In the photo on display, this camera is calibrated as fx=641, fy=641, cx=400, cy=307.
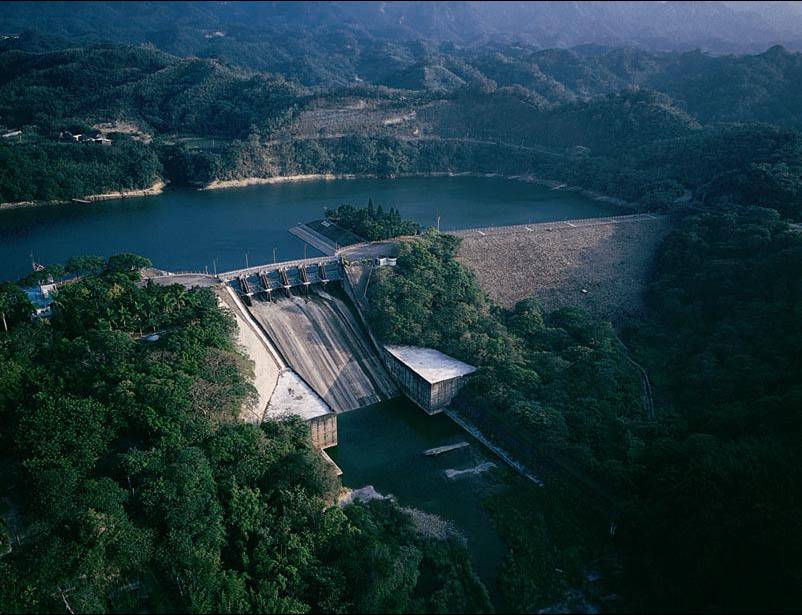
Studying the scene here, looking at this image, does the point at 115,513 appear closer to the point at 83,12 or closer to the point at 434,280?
the point at 434,280

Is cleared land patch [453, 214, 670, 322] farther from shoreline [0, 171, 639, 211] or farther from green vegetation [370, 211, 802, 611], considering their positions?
shoreline [0, 171, 639, 211]

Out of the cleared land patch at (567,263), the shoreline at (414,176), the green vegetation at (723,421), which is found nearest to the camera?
the green vegetation at (723,421)

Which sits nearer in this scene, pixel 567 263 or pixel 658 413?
pixel 658 413

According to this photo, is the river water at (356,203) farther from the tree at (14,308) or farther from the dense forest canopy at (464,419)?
the tree at (14,308)

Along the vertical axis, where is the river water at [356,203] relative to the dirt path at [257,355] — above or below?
Result: below

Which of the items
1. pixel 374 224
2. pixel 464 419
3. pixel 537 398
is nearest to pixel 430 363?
pixel 464 419

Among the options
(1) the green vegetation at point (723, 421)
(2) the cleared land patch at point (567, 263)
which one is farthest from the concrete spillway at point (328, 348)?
(1) the green vegetation at point (723, 421)

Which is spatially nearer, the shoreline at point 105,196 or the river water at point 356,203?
the river water at point 356,203

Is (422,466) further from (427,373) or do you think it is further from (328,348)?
(328,348)
